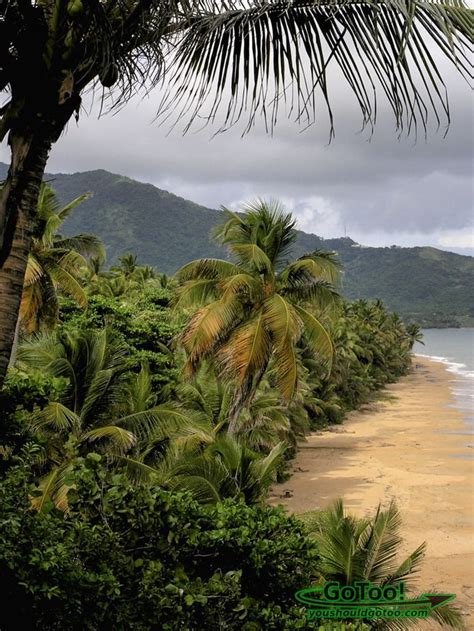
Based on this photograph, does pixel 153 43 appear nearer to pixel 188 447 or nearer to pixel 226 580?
pixel 226 580

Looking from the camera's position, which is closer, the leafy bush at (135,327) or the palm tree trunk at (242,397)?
the palm tree trunk at (242,397)

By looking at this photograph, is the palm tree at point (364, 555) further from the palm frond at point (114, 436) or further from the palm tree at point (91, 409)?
the palm tree at point (91, 409)

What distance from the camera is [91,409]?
11352 millimetres

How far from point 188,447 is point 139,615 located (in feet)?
28.2

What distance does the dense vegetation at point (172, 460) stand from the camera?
4625 millimetres

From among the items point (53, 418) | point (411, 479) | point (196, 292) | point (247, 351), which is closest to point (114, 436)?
point (53, 418)

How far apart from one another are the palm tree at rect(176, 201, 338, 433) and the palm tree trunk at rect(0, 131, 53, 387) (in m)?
11.4

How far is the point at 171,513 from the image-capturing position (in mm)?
5574

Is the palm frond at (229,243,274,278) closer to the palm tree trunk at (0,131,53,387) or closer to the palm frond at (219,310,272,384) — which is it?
the palm frond at (219,310,272,384)

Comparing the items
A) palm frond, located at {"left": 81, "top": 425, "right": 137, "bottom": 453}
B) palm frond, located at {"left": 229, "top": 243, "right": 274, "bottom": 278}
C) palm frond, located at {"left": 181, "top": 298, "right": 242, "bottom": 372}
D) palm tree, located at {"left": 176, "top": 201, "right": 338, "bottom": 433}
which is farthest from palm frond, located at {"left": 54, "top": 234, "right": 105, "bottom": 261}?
palm frond, located at {"left": 81, "top": 425, "right": 137, "bottom": 453}

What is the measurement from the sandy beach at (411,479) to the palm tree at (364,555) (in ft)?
12.3

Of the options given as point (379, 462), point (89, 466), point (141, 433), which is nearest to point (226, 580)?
point (89, 466)

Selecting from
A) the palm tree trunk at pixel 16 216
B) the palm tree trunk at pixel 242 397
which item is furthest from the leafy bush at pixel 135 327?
the palm tree trunk at pixel 16 216

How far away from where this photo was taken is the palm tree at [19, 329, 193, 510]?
10602 mm
